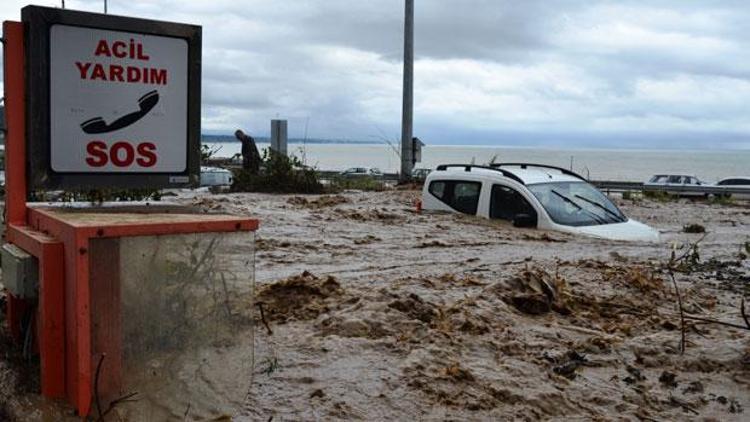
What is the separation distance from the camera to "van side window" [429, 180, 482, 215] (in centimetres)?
1220

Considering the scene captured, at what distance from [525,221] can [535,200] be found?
35 cm

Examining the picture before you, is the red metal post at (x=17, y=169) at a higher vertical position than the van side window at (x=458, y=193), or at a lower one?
higher

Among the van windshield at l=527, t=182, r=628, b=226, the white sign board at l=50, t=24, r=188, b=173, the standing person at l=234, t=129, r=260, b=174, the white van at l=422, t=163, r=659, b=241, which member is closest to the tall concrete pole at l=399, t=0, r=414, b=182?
the standing person at l=234, t=129, r=260, b=174

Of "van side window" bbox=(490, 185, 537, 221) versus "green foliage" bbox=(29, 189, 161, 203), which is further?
"van side window" bbox=(490, 185, 537, 221)

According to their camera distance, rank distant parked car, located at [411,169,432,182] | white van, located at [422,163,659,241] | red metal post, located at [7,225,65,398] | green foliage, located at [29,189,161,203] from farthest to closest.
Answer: distant parked car, located at [411,169,432,182]
white van, located at [422,163,659,241]
green foliage, located at [29,189,161,203]
red metal post, located at [7,225,65,398]

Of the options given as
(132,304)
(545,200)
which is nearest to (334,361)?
(132,304)

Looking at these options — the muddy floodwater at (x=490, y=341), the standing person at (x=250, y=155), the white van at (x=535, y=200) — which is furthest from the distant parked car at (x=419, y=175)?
the muddy floodwater at (x=490, y=341)

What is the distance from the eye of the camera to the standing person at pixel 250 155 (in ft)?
69.2

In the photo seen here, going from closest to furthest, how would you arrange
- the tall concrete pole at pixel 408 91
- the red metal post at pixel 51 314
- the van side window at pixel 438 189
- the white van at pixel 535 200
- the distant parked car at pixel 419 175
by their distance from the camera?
the red metal post at pixel 51 314, the white van at pixel 535 200, the van side window at pixel 438 189, the tall concrete pole at pixel 408 91, the distant parked car at pixel 419 175

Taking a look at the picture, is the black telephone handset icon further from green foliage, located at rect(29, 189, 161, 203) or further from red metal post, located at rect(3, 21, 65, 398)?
green foliage, located at rect(29, 189, 161, 203)

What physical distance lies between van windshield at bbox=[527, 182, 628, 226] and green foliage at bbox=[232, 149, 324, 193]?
9808 mm

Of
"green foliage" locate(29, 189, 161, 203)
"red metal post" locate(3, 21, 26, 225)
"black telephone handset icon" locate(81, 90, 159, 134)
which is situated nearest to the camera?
"red metal post" locate(3, 21, 26, 225)

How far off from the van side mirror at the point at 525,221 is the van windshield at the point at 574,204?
0.25m

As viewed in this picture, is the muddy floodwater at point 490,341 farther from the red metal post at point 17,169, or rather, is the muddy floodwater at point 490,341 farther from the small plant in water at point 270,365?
the red metal post at point 17,169
